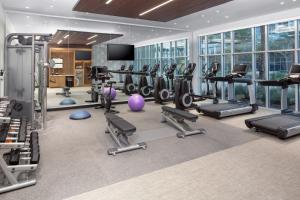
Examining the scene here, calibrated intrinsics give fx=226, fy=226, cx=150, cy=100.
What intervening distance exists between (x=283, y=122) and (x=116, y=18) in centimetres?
581

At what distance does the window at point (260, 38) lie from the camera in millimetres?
7177

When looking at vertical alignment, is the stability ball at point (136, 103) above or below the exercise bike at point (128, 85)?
below

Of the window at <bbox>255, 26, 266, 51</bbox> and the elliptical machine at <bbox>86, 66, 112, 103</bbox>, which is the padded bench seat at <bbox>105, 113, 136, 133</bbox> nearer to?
the elliptical machine at <bbox>86, 66, 112, 103</bbox>

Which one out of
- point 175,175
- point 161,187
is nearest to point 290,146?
point 175,175

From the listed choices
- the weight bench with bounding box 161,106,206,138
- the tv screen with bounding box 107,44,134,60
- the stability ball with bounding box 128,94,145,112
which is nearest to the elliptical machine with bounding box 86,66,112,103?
the tv screen with bounding box 107,44,134,60

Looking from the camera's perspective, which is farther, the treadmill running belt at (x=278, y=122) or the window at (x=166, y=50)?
the window at (x=166, y=50)

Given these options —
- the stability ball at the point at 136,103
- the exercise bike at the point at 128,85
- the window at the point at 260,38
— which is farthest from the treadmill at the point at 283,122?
the exercise bike at the point at 128,85

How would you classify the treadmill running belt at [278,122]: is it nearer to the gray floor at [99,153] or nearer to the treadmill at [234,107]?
the gray floor at [99,153]

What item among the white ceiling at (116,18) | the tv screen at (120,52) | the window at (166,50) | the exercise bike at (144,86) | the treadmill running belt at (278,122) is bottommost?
the treadmill running belt at (278,122)

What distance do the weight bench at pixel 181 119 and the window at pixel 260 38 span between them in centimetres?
422

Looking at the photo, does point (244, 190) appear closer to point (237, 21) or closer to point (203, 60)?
point (237, 21)

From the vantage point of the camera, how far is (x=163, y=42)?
9.83 metres

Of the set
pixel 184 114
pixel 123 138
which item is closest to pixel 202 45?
pixel 184 114

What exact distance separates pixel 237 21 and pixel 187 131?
17.2 feet
